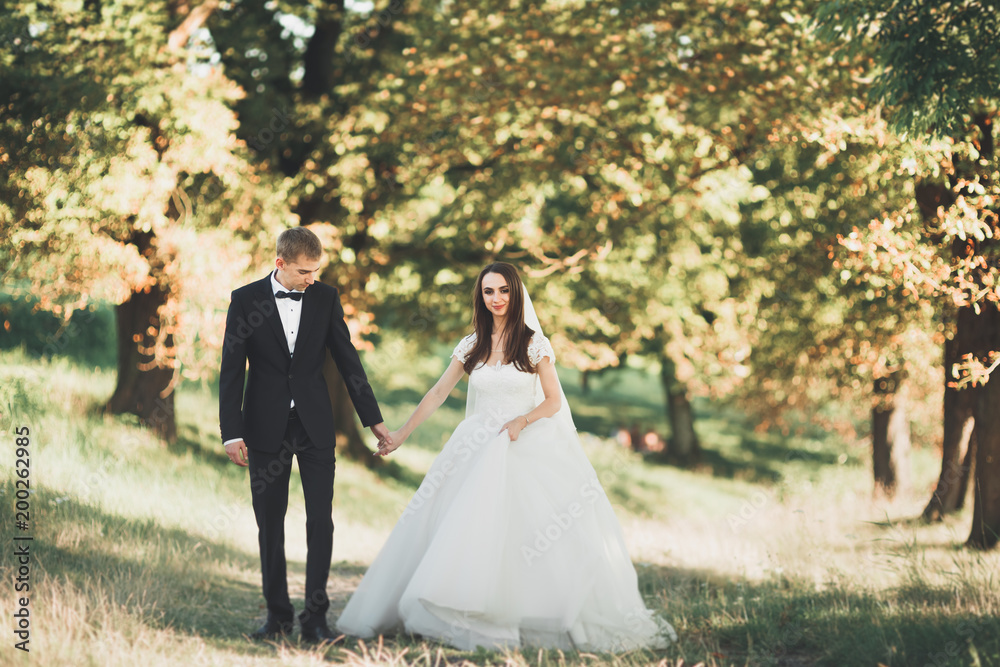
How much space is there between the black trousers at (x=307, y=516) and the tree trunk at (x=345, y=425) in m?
9.57

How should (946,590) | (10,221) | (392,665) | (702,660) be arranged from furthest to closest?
(10,221), (946,590), (702,660), (392,665)

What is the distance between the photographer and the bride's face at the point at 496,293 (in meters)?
5.80

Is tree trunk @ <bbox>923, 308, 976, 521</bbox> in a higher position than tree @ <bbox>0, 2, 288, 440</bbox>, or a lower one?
lower

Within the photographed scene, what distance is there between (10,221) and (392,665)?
21.6 ft

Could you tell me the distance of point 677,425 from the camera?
80.5 feet

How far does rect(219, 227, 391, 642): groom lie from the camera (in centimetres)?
506

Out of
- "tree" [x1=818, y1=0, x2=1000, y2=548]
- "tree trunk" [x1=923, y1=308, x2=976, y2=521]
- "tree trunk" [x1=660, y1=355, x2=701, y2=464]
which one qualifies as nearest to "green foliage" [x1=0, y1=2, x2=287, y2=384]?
"tree" [x1=818, y1=0, x2=1000, y2=548]

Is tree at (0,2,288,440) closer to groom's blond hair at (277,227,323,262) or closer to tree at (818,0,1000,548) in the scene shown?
groom's blond hair at (277,227,323,262)

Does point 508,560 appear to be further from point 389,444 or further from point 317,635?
point 317,635

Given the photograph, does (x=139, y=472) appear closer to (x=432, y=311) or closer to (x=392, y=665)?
(x=392, y=665)

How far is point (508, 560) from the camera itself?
5.38 m

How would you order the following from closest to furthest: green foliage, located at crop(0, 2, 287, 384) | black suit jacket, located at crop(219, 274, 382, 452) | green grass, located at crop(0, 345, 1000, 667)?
green grass, located at crop(0, 345, 1000, 667), black suit jacket, located at crop(219, 274, 382, 452), green foliage, located at crop(0, 2, 287, 384)

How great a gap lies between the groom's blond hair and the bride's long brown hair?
1.29m

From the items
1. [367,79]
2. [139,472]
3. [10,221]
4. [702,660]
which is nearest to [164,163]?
[10,221]
